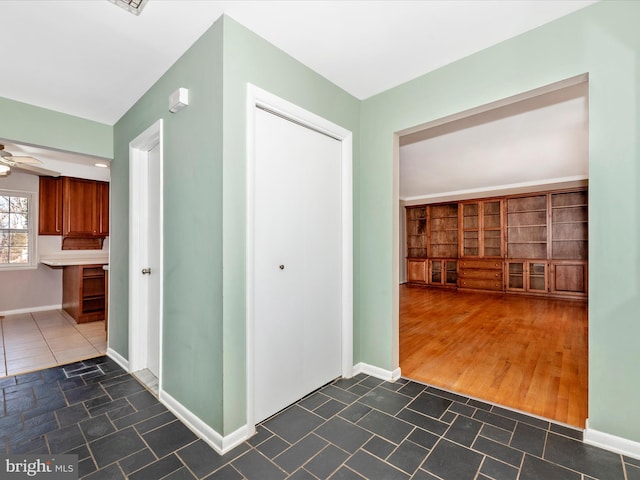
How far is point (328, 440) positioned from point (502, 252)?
22.3ft

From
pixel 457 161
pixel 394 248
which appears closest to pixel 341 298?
pixel 394 248

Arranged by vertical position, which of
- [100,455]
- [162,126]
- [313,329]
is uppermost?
[162,126]

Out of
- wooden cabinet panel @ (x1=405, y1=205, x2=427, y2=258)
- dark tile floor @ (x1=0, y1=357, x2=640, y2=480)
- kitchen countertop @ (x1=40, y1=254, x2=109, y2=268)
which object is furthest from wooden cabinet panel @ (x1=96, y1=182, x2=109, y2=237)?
wooden cabinet panel @ (x1=405, y1=205, x2=427, y2=258)

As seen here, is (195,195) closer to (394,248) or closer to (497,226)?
(394,248)

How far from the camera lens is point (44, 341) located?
3.72m

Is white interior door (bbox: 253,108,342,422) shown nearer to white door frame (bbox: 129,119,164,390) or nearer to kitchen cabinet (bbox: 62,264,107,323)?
white door frame (bbox: 129,119,164,390)

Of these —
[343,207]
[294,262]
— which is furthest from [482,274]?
[294,262]

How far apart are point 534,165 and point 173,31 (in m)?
5.81

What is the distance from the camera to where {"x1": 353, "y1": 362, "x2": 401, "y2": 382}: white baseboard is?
262cm

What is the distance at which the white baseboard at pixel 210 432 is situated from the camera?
1.74 meters

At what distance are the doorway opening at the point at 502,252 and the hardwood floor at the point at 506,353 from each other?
15 mm

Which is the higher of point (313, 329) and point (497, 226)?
point (497, 226)

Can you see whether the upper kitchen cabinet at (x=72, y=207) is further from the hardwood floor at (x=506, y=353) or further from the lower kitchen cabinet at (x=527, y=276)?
the lower kitchen cabinet at (x=527, y=276)

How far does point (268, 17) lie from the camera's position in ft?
5.93
